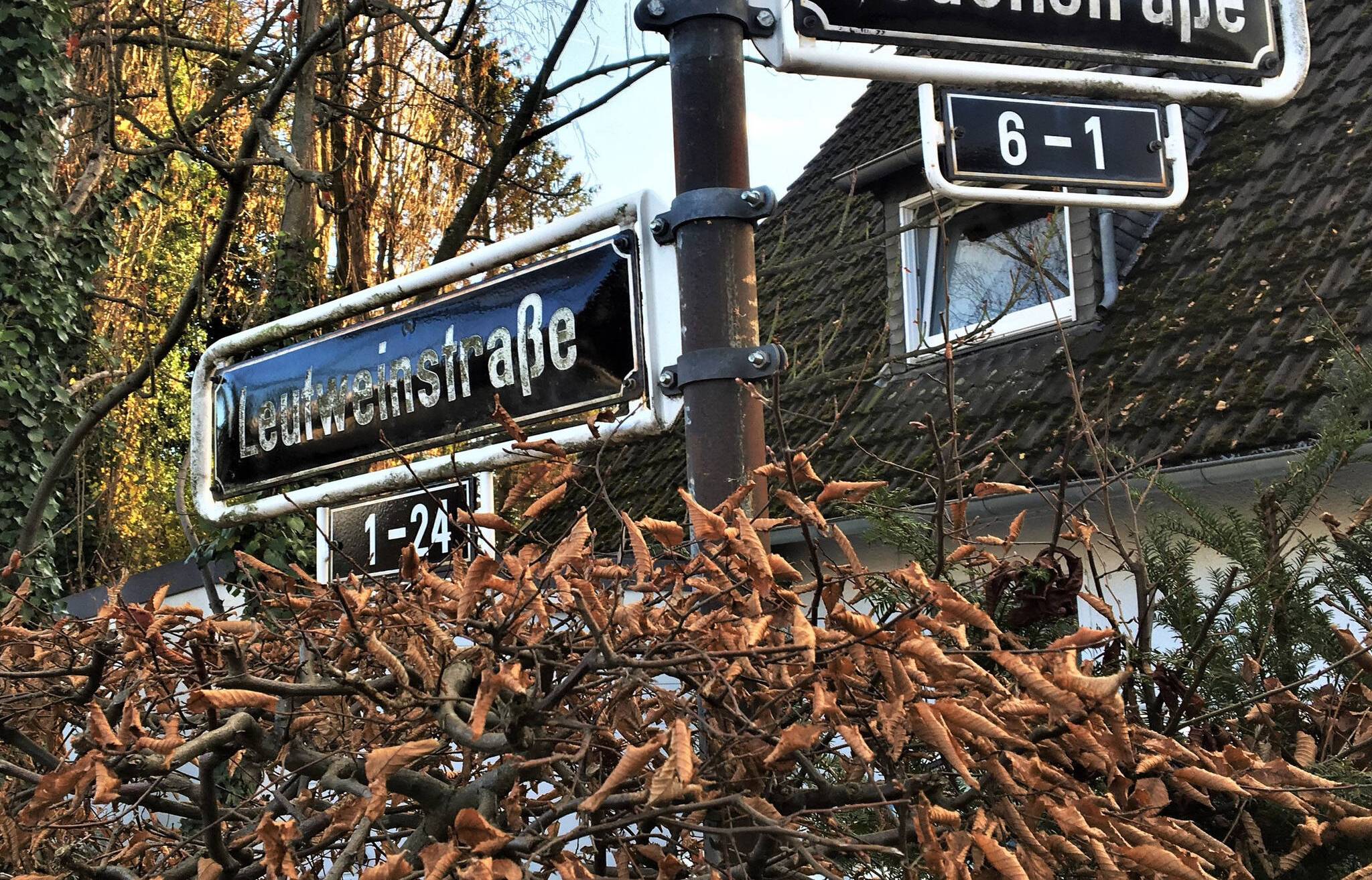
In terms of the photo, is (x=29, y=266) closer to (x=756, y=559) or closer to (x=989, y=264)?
(x=989, y=264)

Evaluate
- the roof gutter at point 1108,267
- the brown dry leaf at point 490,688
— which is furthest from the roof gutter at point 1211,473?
the brown dry leaf at point 490,688

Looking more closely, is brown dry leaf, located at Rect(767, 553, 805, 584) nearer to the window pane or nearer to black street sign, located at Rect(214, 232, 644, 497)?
black street sign, located at Rect(214, 232, 644, 497)

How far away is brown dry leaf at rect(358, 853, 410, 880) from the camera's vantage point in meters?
1.27

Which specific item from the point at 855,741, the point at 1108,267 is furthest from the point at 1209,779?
the point at 1108,267

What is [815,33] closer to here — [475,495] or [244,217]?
[475,495]

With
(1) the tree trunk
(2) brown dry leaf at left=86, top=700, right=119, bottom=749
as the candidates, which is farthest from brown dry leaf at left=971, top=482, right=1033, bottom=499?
(1) the tree trunk

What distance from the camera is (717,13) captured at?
6.58ft

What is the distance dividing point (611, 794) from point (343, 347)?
60.0 inches

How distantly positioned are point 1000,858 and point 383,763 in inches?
22.7

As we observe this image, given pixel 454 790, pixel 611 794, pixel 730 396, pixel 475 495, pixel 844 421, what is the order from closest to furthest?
pixel 611 794
pixel 454 790
pixel 730 396
pixel 475 495
pixel 844 421

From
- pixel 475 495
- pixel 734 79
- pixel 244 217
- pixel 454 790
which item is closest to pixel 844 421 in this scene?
pixel 475 495

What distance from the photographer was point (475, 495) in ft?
8.67

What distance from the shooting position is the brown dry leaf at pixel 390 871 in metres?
1.27

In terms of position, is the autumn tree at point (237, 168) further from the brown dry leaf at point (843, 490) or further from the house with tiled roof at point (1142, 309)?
the brown dry leaf at point (843, 490)
